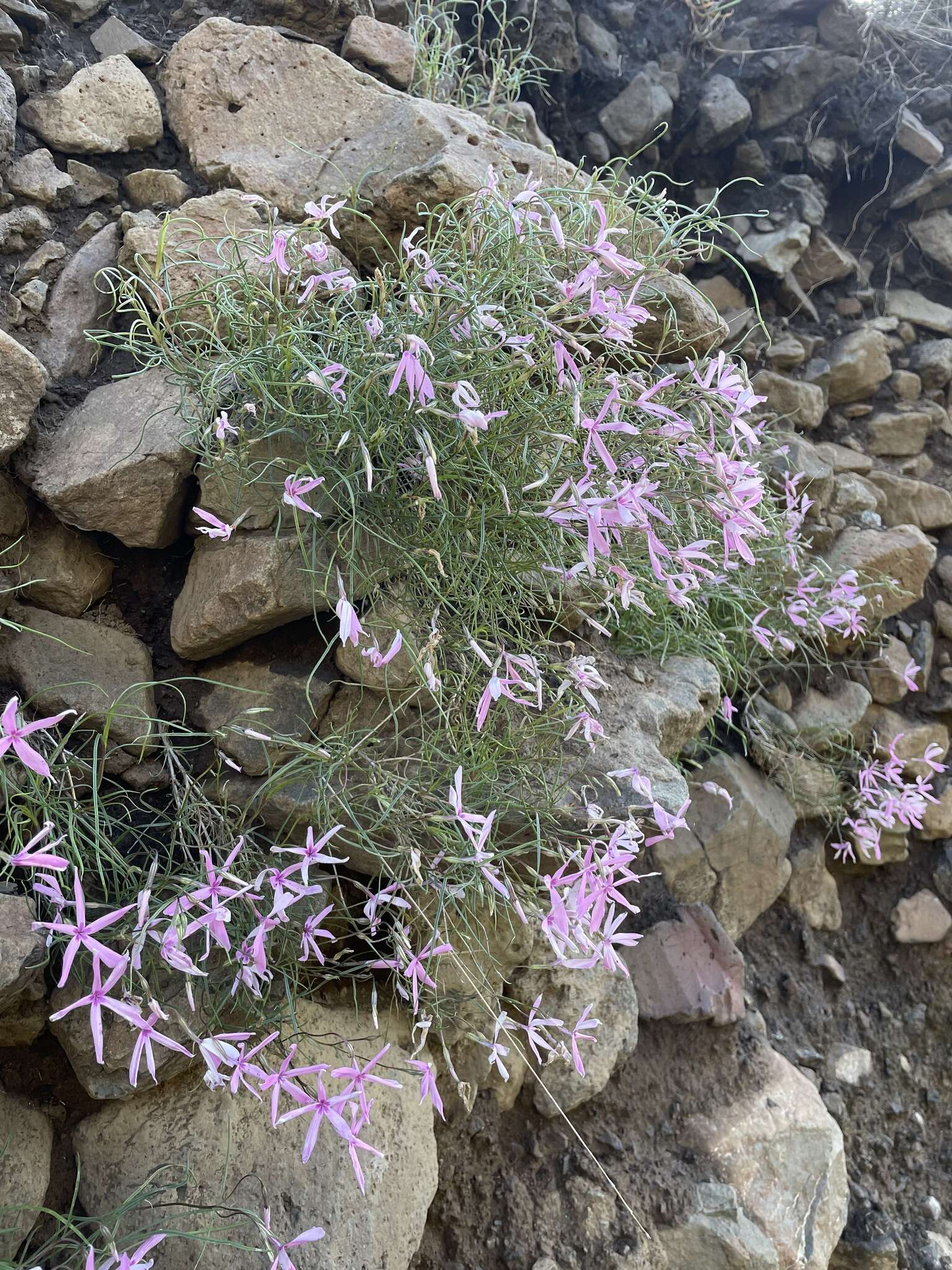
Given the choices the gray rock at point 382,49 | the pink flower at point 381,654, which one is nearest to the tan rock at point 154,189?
the gray rock at point 382,49

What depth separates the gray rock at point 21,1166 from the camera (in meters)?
1.38

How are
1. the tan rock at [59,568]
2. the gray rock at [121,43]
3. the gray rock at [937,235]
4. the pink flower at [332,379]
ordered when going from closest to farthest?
the pink flower at [332,379] < the tan rock at [59,568] < the gray rock at [121,43] < the gray rock at [937,235]

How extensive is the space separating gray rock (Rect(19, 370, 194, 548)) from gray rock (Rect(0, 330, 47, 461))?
0.26 ft

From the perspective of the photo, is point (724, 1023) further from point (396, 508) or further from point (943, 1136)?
point (396, 508)

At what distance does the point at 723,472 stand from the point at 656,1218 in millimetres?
1528

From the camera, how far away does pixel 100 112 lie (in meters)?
1.94

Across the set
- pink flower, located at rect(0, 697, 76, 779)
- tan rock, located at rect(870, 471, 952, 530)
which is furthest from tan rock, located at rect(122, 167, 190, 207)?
tan rock, located at rect(870, 471, 952, 530)

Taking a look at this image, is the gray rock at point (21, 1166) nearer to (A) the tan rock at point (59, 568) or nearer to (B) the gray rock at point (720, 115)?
(A) the tan rock at point (59, 568)

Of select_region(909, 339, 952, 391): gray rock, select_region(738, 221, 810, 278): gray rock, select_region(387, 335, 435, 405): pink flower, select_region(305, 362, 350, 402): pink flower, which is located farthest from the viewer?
select_region(909, 339, 952, 391): gray rock

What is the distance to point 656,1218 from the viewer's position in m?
1.91

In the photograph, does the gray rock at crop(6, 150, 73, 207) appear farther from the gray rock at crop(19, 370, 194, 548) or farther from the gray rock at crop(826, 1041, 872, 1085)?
the gray rock at crop(826, 1041, 872, 1085)

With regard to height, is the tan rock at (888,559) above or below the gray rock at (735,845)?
above

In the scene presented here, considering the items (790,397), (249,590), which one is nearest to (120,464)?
(249,590)

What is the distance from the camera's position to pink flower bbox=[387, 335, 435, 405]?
1.29 meters
